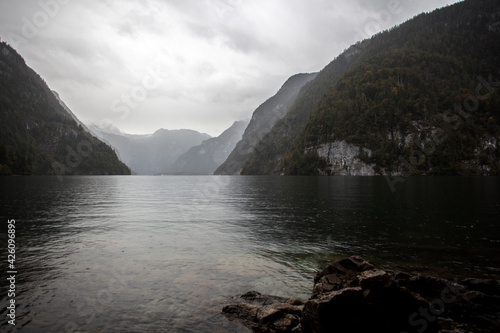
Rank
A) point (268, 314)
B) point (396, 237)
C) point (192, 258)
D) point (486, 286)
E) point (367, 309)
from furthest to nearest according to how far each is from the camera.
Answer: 1. point (396, 237)
2. point (192, 258)
3. point (486, 286)
4. point (268, 314)
5. point (367, 309)

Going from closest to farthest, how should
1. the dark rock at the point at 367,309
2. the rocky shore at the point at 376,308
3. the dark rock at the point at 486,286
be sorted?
the dark rock at the point at 367,309
the rocky shore at the point at 376,308
the dark rock at the point at 486,286

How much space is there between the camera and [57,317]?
10305 millimetres

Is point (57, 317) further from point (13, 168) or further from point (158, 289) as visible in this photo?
point (13, 168)

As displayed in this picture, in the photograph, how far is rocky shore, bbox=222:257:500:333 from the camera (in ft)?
28.5

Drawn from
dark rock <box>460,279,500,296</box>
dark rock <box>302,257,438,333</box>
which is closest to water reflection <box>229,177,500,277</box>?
dark rock <box>460,279,500,296</box>

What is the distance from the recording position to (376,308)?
29.0ft

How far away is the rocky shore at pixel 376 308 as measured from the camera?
28.5ft

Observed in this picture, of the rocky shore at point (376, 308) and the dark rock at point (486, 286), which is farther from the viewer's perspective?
the dark rock at point (486, 286)

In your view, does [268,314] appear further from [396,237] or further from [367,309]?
[396,237]

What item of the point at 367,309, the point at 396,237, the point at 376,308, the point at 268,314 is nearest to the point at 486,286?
the point at 376,308

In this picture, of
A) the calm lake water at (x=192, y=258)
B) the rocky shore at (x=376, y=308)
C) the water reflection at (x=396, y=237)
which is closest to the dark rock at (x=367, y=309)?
the rocky shore at (x=376, y=308)

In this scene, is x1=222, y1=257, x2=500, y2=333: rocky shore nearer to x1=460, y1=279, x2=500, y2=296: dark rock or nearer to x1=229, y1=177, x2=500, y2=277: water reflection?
x1=460, y1=279, x2=500, y2=296: dark rock

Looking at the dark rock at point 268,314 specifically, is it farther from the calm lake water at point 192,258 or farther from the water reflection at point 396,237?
the water reflection at point 396,237

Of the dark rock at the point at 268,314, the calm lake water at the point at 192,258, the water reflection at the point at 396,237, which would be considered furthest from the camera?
the water reflection at the point at 396,237
